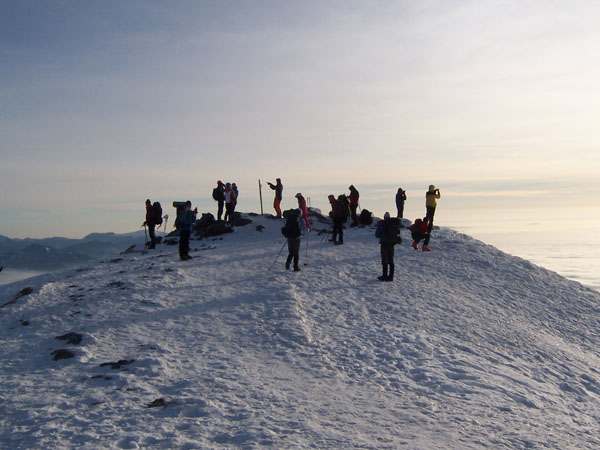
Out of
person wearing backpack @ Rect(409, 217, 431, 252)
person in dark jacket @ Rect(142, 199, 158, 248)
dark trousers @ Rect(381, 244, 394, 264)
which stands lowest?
dark trousers @ Rect(381, 244, 394, 264)

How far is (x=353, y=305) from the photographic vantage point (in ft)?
43.0

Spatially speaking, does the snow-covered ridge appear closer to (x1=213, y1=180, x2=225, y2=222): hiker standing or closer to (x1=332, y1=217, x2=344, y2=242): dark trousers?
(x1=332, y1=217, x2=344, y2=242): dark trousers

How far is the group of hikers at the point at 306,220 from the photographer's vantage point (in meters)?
15.4

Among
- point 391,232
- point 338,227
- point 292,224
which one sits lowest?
point 391,232

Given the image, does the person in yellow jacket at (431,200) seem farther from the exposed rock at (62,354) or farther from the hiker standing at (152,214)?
the exposed rock at (62,354)

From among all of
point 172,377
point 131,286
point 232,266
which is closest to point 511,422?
point 172,377

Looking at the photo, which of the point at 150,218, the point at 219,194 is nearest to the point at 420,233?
the point at 219,194

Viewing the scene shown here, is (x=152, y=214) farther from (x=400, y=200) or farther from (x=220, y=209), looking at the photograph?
(x=400, y=200)

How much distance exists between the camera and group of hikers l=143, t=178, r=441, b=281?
15430mm

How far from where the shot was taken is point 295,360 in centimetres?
915

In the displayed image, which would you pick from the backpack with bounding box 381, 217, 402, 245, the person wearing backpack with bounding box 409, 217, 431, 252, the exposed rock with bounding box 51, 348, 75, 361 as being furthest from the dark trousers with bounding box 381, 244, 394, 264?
the exposed rock with bounding box 51, 348, 75, 361

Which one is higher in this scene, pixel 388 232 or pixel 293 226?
pixel 293 226

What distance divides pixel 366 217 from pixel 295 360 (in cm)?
2018

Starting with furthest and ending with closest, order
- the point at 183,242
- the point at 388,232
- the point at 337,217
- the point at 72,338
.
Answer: the point at 337,217 → the point at 183,242 → the point at 388,232 → the point at 72,338
